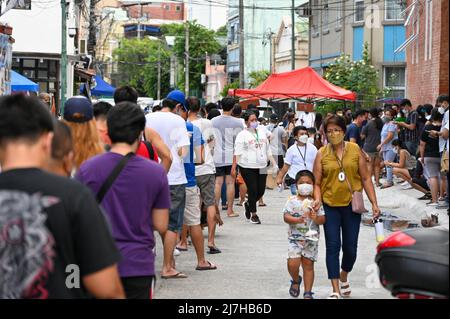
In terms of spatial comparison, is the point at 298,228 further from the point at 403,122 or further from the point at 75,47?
the point at 75,47

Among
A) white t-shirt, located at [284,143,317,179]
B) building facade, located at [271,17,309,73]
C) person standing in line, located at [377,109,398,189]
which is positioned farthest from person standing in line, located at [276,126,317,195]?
building facade, located at [271,17,309,73]

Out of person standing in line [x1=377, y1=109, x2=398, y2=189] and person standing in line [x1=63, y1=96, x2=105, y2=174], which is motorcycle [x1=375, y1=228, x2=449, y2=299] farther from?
person standing in line [x1=377, y1=109, x2=398, y2=189]

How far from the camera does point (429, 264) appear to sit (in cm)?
481

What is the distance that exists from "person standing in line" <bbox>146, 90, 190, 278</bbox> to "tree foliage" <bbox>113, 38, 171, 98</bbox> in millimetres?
92253

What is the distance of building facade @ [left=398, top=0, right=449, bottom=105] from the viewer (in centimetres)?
2211

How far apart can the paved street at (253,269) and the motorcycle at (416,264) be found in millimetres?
4106

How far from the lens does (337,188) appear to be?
9.02 m

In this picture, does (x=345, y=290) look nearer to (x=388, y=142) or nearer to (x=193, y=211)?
(x=193, y=211)

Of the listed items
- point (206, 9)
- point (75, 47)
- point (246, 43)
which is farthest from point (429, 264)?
point (206, 9)

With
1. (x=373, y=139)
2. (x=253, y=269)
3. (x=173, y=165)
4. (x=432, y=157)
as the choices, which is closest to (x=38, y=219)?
(x=173, y=165)

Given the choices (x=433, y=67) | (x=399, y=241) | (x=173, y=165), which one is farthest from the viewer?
(x=433, y=67)

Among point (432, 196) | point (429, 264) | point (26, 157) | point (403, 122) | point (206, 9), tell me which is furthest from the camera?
point (206, 9)

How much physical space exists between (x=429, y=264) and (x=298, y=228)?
13.8 ft

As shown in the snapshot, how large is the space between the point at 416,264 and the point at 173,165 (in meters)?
5.39
